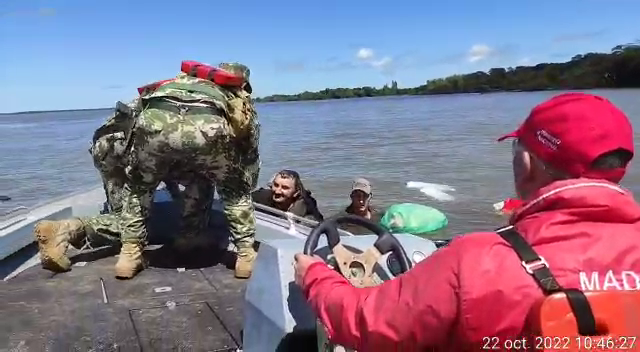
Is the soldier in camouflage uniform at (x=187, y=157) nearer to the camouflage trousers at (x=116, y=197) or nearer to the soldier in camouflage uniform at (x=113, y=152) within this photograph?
the camouflage trousers at (x=116, y=197)

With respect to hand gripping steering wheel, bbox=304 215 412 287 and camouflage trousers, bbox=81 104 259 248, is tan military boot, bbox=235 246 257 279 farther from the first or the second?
hand gripping steering wheel, bbox=304 215 412 287

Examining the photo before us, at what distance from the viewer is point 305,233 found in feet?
15.7

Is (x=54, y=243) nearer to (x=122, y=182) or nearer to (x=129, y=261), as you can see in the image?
(x=129, y=261)

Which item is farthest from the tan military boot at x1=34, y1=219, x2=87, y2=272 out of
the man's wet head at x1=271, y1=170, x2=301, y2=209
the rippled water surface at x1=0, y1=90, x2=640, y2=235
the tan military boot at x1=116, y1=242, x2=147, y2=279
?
the rippled water surface at x1=0, y1=90, x2=640, y2=235

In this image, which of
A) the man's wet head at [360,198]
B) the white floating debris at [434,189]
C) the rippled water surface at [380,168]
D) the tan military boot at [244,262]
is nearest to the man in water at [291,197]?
the man's wet head at [360,198]

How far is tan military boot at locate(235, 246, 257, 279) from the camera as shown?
4.09 meters

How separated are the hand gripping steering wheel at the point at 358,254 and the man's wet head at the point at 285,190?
10.6ft

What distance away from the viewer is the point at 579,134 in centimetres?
142

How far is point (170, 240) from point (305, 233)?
978mm

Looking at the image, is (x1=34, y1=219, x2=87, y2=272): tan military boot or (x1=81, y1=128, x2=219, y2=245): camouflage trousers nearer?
(x1=34, y1=219, x2=87, y2=272): tan military boot

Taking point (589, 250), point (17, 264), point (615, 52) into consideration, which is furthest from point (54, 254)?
point (615, 52)

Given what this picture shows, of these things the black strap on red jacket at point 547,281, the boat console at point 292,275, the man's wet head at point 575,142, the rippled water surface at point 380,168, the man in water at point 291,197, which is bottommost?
the rippled water surface at point 380,168

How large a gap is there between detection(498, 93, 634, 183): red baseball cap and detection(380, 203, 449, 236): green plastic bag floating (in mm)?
6233

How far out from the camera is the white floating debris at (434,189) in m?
12.2
